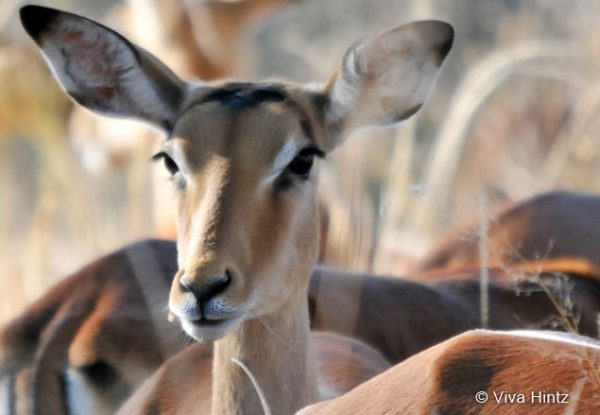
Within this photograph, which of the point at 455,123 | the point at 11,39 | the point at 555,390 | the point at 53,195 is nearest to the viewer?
the point at 555,390

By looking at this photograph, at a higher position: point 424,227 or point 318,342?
point 318,342

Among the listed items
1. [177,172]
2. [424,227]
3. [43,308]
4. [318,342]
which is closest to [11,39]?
[424,227]

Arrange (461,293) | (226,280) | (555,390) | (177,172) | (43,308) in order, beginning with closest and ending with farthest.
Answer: (555,390) → (226,280) → (177,172) → (43,308) → (461,293)

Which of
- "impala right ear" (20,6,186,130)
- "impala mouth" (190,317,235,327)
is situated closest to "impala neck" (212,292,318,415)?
"impala mouth" (190,317,235,327)

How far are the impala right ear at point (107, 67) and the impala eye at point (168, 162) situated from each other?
7.1 inches

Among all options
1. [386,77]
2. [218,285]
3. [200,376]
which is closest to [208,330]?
[218,285]

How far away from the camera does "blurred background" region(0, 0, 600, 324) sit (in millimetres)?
7371

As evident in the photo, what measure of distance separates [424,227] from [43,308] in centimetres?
295

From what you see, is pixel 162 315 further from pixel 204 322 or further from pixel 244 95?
pixel 204 322

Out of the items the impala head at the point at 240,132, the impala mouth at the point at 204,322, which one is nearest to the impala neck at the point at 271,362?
the impala head at the point at 240,132

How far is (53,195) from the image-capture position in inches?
333

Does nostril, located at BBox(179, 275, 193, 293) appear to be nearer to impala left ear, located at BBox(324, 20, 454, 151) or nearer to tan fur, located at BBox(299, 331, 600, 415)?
tan fur, located at BBox(299, 331, 600, 415)

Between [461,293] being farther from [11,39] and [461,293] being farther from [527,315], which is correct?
[11,39]

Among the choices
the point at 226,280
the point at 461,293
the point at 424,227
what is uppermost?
the point at 226,280
